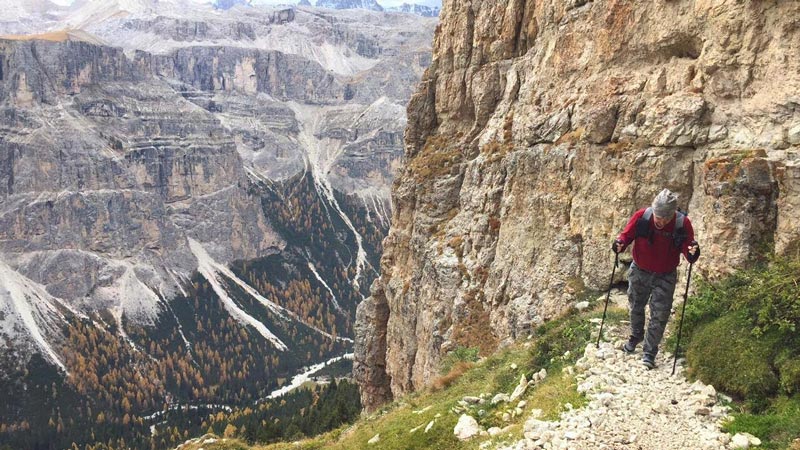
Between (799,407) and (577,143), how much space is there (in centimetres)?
1743

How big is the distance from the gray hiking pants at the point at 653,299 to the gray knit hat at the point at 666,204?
5.93 ft

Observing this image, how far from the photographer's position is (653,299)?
1409 cm

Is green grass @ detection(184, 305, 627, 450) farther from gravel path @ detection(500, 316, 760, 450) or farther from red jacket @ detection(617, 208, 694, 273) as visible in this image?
red jacket @ detection(617, 208, 694, 273)

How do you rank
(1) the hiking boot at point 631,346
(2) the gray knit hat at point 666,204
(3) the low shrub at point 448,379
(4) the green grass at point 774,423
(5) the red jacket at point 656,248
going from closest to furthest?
(4) the green grass at point 774,423 < (2) the gray knit hat at point 666,204 < (5) the red jacket at point 656,248 < (1) the hiking boot at point 631,346 < (3) the low shrub at point 448,379

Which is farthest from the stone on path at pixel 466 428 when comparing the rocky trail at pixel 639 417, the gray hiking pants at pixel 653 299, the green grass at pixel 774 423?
the green grass at pixel 774 423

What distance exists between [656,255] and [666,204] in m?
1.65

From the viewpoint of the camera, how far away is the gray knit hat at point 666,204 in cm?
1276

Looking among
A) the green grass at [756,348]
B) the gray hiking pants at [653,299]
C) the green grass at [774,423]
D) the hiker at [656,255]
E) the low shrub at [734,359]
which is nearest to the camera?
Result: the green grass at [774,423]

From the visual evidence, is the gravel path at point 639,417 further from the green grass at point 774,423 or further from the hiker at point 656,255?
the hiker at point 656,255

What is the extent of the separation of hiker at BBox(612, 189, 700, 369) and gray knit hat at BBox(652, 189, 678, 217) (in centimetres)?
2

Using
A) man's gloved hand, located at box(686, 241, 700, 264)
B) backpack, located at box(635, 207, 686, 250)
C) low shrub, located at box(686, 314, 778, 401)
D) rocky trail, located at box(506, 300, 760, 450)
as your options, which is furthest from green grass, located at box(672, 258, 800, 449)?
backpack, located at box(635, 207, 686, 250)

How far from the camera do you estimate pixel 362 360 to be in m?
54.7

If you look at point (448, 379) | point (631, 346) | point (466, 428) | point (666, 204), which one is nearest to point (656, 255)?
point (666, 204)

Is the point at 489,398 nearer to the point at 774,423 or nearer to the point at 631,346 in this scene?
the point at 631,346
